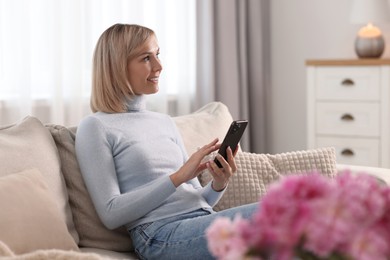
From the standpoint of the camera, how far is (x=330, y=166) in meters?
2.69

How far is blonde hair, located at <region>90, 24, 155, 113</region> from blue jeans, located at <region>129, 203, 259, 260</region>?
400mm

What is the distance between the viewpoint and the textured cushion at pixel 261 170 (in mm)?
2531

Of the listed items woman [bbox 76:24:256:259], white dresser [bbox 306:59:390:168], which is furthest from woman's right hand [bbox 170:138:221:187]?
white dresser [bbox 306:59:390:168]

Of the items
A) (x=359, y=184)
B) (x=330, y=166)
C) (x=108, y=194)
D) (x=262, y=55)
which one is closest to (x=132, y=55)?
(x=108, y=194)

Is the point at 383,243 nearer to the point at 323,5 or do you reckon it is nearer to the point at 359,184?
the point at 359,184

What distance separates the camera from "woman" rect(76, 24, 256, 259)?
2.21 m

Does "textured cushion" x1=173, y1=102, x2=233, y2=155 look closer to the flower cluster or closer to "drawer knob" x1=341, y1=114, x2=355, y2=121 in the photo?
"drawer knob" x1=341, y1=114, x2=355, y2=121

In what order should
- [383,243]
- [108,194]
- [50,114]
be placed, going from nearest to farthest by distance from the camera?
[383,243] → [108,194] → [50,114]

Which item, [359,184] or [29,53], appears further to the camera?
[29,53]

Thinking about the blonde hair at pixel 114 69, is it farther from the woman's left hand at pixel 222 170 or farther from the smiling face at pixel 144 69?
the woman's left hand at pixel 222 170

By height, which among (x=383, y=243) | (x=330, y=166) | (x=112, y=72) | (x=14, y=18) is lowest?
(x=330, y=166)

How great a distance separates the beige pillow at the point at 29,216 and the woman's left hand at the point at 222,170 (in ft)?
1.53

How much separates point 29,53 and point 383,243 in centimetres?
287

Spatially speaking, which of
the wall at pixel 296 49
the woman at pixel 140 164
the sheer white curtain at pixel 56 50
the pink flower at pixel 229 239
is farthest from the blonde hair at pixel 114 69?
the wall at pixel 296 49
